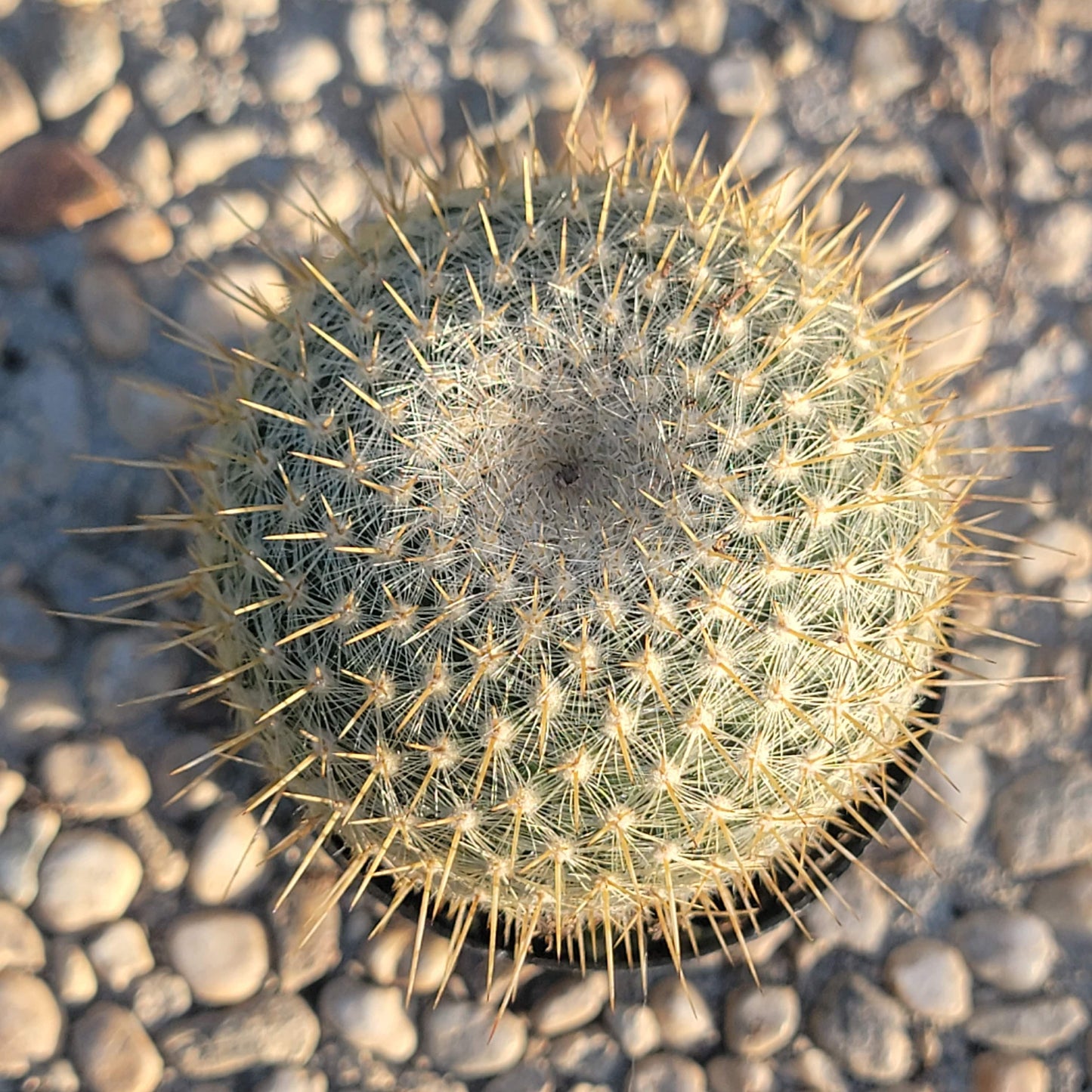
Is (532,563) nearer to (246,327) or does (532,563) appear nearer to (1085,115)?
(246,327)

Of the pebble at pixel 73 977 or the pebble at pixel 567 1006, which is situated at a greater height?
the pebble at pixel 73 977

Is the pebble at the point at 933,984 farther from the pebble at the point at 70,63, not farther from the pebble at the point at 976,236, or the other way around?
the pebble at the point at 70,63

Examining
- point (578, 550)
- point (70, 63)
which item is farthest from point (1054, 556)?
point (70, 63)

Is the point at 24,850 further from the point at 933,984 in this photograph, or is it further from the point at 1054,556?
the point at 1054,556

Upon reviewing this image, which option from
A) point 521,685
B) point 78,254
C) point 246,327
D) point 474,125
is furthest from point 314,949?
point 474,125

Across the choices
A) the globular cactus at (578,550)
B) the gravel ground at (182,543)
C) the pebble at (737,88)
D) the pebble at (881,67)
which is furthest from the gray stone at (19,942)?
the pebble at (881,67)

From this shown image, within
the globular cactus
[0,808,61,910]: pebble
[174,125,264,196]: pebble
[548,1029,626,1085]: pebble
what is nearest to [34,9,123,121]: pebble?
[174,125,264,196]: pebble
